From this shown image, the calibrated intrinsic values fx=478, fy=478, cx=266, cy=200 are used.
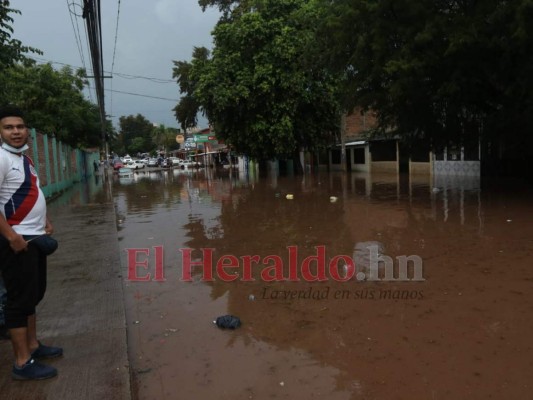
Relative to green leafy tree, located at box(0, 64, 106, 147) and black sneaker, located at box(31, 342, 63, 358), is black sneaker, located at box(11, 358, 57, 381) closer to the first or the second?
black sneaker, located at box(31, 342, 63, 358)

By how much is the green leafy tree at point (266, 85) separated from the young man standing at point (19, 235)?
858 inches

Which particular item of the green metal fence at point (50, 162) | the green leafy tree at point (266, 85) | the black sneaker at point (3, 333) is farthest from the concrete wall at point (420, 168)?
the black sneaker at point (3, 333)

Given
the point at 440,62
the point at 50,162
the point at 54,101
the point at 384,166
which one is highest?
the point at 54,101

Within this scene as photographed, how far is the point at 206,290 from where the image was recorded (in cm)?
584

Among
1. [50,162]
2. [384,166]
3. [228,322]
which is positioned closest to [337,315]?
[228,322]

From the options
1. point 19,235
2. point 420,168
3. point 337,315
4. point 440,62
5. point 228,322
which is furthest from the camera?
point 420,168

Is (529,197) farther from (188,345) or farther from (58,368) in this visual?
(58,368)

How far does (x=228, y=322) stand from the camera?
4.63 meters

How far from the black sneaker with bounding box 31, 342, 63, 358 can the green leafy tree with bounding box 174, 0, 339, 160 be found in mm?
21767

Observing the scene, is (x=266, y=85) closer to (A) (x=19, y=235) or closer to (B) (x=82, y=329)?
(B) (x=82, y=329)

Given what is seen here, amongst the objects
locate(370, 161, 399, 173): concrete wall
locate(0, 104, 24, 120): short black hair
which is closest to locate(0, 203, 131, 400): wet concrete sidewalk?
locate(0, 104, 24, 120): short black hair

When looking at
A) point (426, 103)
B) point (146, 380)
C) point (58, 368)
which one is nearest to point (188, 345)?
point (146, 380)

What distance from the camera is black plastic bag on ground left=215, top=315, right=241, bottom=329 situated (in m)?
4.61

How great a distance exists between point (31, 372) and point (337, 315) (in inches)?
109
